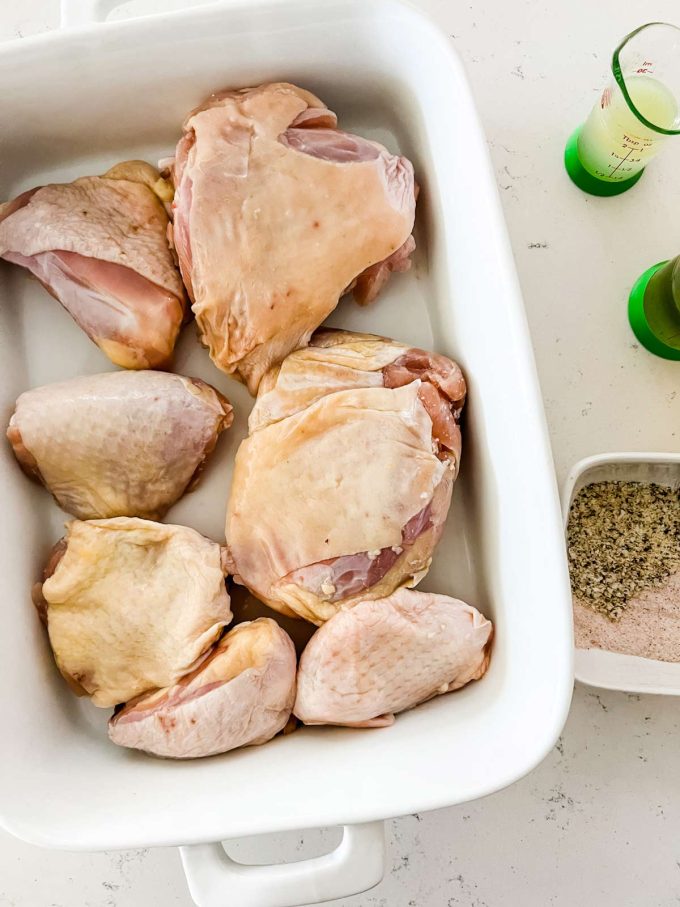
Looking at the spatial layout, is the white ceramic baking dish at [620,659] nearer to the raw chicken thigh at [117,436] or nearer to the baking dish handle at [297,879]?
the baking dish handle at [297,879]

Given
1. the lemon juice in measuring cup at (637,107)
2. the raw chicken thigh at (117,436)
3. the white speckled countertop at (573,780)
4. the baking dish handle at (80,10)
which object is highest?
the baking dish handle at (80,10)

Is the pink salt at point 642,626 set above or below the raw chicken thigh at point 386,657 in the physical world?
below

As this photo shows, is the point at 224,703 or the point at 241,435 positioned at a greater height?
the point at 241,435

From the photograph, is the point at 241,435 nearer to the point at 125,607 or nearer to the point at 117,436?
the point at 117,436

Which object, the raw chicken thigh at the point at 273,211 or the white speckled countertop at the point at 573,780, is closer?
the raw chicken thigh at the point at 273,211

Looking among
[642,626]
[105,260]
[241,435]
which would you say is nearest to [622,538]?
[642,626]

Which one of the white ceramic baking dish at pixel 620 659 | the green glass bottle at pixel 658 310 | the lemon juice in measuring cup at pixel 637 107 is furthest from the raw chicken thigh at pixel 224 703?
the lemon juice in measuring cup at pixel 637 107

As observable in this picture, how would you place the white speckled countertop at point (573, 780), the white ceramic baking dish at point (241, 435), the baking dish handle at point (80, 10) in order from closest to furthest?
the white ceramic baking dish at point (241, 435) < the baking dish handle at point (80, 10) < the white speckled countertop at point (573, 780)
